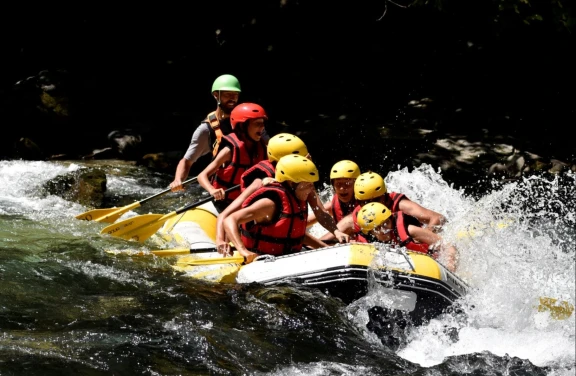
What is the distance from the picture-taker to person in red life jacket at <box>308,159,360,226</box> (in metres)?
6.71

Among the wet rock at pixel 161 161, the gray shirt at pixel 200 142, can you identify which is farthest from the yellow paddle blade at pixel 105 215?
the wet rock at pixel 161 161

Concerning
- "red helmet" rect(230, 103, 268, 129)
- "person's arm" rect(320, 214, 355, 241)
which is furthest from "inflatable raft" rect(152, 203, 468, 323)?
"red helmet" rect(230, 103, 268, 129)

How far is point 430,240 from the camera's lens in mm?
6137

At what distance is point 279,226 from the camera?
234 inches

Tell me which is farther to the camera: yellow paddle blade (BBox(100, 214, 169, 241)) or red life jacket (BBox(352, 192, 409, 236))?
yellow paddle blade (BBox(100, 214, 169, 241))

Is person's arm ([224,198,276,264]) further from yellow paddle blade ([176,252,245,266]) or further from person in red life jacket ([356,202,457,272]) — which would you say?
person in red life jacket ([356,202,457,272])

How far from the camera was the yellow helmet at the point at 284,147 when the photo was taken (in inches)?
254

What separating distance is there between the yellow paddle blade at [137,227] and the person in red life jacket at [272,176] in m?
1.28

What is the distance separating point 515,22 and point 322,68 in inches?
172

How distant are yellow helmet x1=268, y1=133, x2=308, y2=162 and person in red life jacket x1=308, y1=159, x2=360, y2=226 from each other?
0.39 m

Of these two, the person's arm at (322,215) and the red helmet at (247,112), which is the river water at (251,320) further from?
the red helmet at (247,112)

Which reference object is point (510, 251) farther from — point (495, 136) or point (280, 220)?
point (495, 136)

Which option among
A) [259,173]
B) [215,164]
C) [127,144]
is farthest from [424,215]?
[127,144]

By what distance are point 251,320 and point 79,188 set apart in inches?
209
